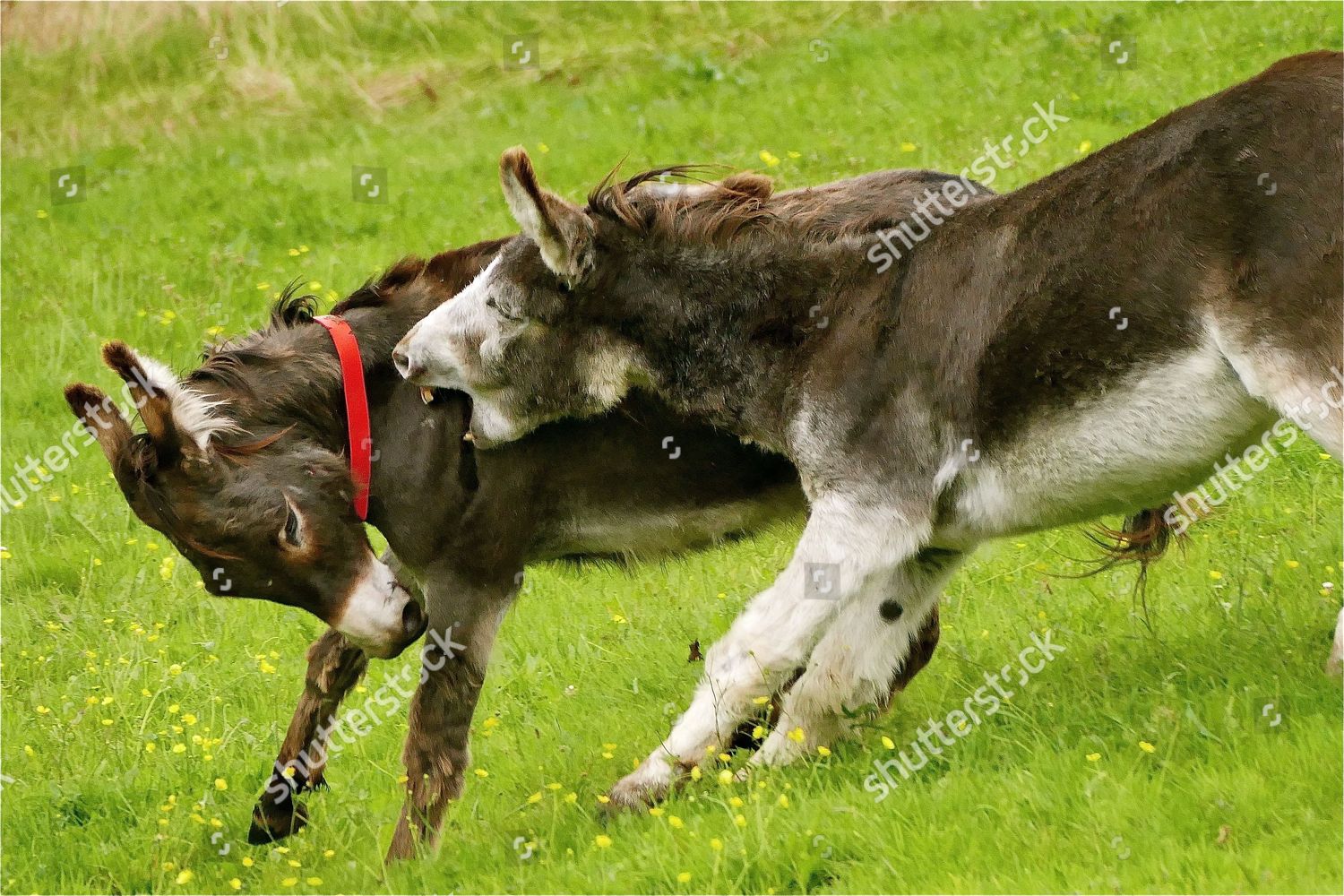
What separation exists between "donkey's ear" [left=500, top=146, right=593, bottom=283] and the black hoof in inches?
88.3

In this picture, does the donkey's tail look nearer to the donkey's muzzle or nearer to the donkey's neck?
the donkey's muzzle

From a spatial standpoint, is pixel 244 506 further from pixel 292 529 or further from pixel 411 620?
pixel 411 620

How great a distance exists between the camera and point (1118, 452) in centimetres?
454

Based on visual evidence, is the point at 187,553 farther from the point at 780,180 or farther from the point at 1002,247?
the point at 780,180

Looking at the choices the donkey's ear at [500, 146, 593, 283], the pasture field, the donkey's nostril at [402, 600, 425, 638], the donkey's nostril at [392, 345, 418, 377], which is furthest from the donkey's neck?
the pasture field

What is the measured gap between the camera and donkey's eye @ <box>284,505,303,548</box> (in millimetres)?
5191

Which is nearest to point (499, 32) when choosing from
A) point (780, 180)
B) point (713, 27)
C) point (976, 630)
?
point (713, 27)

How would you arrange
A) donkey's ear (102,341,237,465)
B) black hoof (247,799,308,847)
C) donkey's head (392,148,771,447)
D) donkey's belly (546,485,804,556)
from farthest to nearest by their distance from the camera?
black hoof (247,799,308,847)
donkey's belly (546,485,804,556)
donkey's head (392,148,771,447)
donkey's ear (102,341,237,465)

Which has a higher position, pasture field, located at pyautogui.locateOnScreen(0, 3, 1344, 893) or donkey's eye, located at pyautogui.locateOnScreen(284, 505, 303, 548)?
donkey's eye, located at pyautogui.locateOnScreen(284, 505, 303, 548)

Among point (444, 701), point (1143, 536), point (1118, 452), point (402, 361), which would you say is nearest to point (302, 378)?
A: point (402, 361)

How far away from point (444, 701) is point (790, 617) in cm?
130

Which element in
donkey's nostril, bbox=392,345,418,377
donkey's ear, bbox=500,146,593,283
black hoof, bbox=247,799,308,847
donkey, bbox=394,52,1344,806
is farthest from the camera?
black hoof, bbox=247,799,308,847

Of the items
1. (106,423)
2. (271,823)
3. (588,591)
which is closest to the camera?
(106,423)

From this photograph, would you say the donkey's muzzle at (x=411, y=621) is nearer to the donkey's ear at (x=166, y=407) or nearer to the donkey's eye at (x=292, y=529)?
the donkey's eye at (x=292, y=529)
